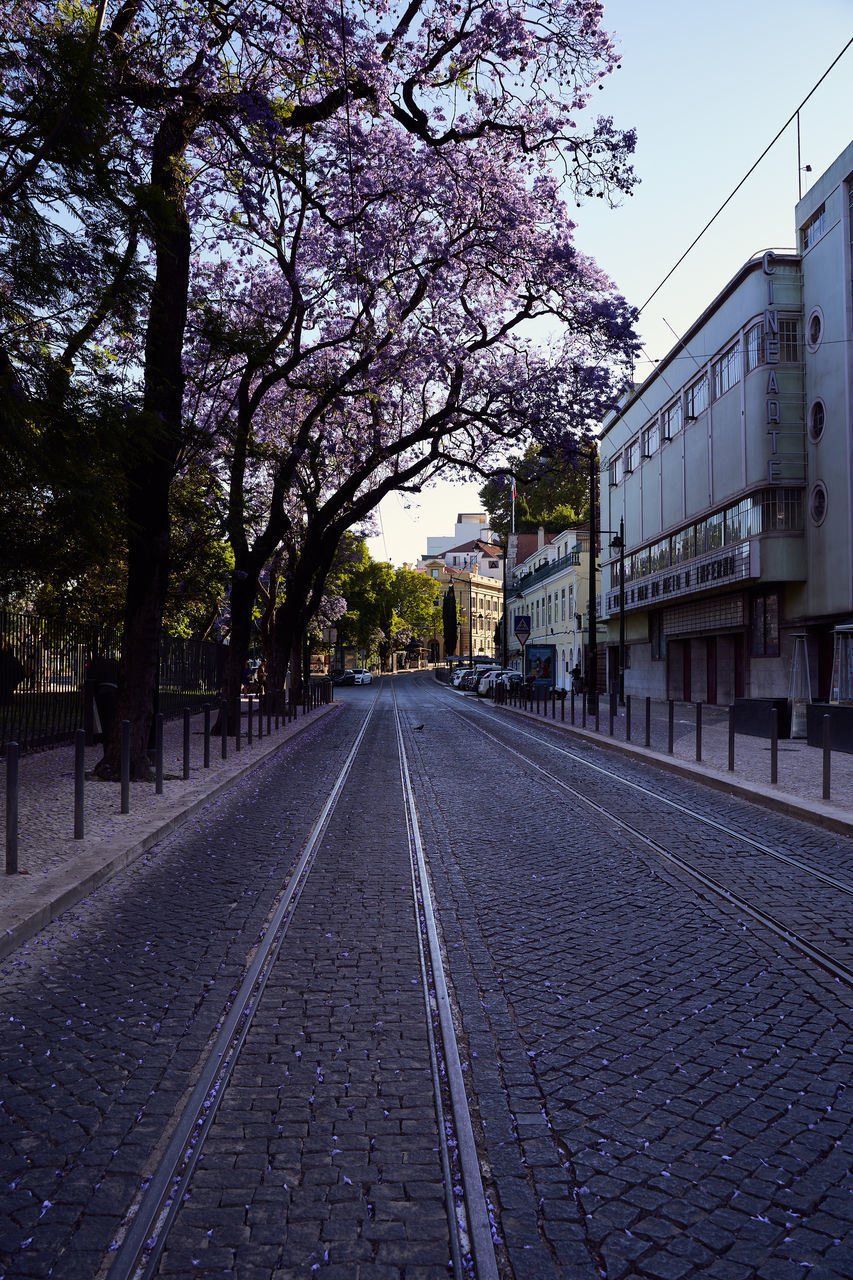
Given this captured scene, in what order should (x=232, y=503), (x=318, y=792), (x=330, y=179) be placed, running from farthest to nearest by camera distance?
(x=232, y=503) → (x=330, y=179) → (x=318, y=792)

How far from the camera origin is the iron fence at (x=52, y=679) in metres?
14.7

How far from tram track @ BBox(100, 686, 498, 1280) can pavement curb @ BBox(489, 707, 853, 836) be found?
5422 millimetres

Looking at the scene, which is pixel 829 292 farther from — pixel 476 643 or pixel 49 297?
Answer: pixel 476 643

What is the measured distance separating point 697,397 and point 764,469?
323 inches

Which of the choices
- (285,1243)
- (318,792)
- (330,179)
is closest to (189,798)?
(318,792)

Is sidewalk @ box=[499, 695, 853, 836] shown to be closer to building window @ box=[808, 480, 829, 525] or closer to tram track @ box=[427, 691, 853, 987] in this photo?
tram track @ box=[427, 691, 853, 987]

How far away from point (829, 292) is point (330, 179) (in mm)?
15823

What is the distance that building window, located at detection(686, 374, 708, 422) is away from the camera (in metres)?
A: 34.2

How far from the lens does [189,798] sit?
10.9 metres

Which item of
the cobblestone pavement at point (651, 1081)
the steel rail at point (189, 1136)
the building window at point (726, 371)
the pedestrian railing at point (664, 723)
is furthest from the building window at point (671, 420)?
the steel rail at point (189, 1136)

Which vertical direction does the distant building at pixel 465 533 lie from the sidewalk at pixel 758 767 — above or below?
above

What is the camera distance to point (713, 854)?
8.05 meters

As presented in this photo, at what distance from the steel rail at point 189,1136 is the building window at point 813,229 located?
85.9 ft

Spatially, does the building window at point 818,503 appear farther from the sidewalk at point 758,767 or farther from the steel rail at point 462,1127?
the steel rail at point 462,1127
